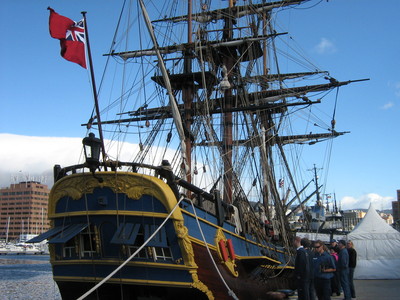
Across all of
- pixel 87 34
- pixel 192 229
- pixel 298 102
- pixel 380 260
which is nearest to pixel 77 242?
pixel 192 229

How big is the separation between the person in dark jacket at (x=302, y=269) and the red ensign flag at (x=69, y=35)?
6.33 meters

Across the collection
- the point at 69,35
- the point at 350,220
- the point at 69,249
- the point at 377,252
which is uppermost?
the point at 69,35

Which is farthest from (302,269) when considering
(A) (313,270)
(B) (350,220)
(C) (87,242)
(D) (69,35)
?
(B) (350,220)

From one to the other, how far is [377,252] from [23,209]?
13573 cm

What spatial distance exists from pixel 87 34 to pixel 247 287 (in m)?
7.99

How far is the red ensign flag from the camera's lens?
1038cm

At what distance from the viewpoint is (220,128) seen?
27.2m

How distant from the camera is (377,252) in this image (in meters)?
21.0

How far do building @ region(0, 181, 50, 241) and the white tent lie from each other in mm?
129614

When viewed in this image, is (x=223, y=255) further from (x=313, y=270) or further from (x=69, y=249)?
(x=69, y=249)

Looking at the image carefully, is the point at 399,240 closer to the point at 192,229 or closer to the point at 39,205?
the point at 192,229

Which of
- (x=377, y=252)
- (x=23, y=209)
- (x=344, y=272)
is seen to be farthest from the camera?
(x=23, y=209)

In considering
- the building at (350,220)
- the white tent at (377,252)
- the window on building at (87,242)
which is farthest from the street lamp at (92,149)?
the building at (350,220)

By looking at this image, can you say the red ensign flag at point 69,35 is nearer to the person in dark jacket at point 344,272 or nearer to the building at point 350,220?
the person in dark jacket at point 344,272
